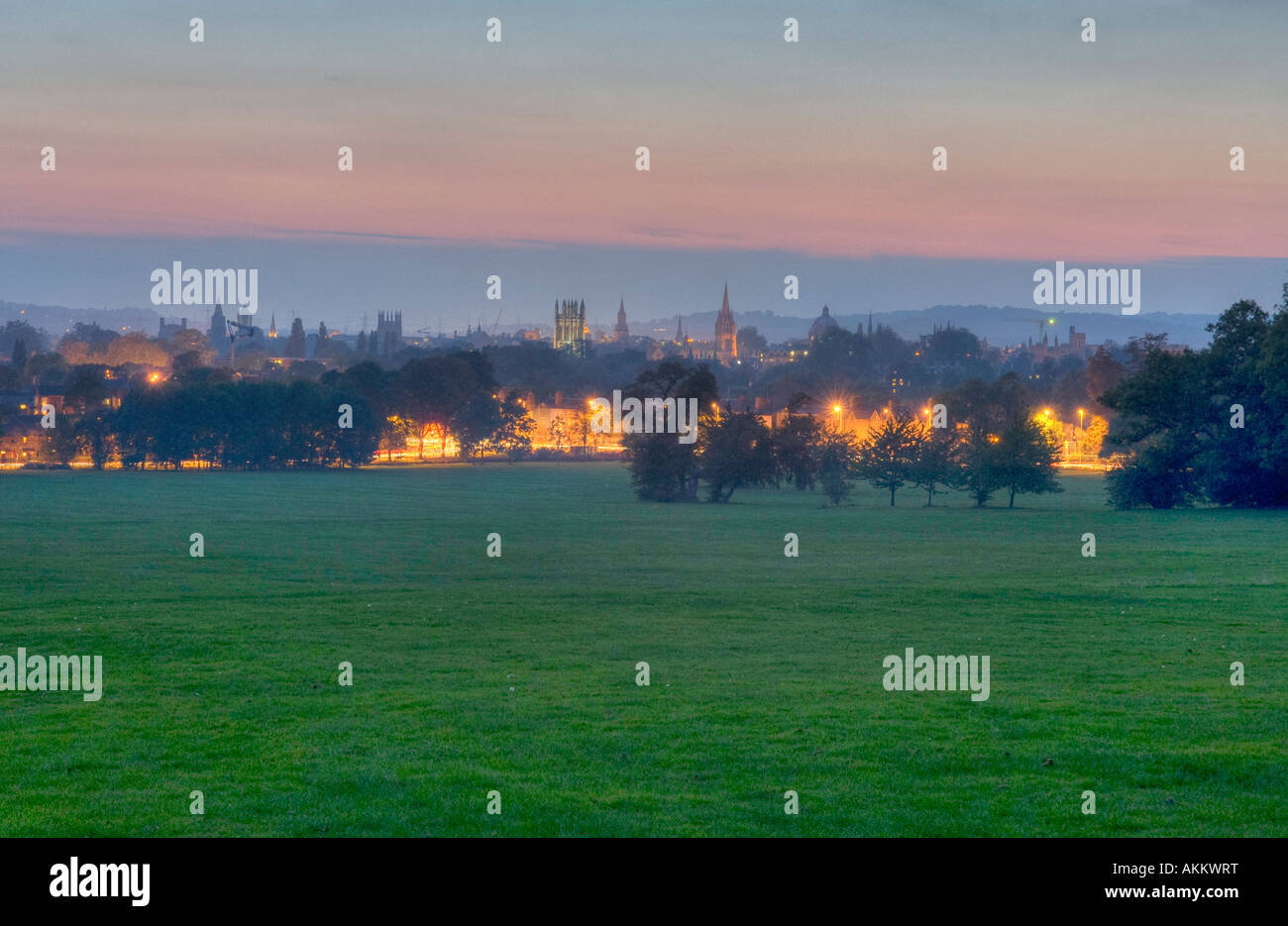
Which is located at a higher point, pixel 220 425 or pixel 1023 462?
pixel 220 425

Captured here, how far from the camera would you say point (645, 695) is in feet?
65.3

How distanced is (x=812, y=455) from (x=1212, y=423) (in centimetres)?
3433

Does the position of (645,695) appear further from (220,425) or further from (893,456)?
(220,425)

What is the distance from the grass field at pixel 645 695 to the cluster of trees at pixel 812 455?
3676 centimetres

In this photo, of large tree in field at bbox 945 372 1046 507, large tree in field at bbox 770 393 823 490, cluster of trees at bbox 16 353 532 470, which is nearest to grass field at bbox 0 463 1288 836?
large tree in field at bbox 945 372 1046 507

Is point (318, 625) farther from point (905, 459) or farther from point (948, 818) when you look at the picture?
point (905, 459)

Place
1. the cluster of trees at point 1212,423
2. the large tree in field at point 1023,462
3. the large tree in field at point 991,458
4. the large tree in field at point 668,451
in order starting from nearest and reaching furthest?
the cluster of trees at point 1212,423
the large tree in field at point 1023,462
the large tree in field at point 991,458
the large tree in field at point 668,451

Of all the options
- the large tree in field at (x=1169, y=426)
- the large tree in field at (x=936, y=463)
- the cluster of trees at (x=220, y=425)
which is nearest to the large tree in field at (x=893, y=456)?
the large tree in field at (x=936, y=463)

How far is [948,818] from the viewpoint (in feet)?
43.3

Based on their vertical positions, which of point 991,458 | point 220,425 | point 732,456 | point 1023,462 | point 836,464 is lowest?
point 836,464

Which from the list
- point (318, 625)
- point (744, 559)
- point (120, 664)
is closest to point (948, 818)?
point (120, 664)

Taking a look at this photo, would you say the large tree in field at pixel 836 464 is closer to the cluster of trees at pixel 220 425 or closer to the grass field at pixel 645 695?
the grass field at pixel 645 695

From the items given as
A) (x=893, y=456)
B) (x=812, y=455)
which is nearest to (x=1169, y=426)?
(x=893, y=456)

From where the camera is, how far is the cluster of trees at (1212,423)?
71.2 m
